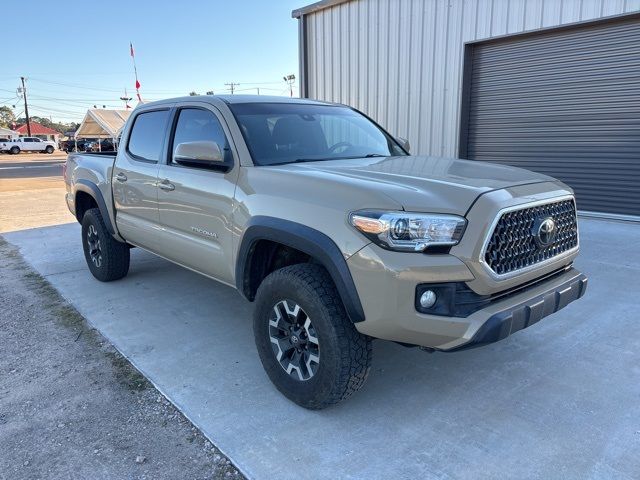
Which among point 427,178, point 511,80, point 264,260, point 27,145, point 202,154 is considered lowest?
point 264,260

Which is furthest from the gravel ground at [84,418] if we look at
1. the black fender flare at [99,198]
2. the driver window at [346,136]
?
the driver window at [346,136]

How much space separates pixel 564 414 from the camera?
2.81 meters

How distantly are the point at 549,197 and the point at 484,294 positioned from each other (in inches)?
33.3

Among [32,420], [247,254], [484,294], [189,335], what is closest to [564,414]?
[484,294]

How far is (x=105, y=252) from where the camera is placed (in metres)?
5.22

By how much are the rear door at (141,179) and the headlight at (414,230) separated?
95.7 inches

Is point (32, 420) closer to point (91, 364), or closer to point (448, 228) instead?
point (91, 364)

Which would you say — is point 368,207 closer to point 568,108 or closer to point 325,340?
point 325,340

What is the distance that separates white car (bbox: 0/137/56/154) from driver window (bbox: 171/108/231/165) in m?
54.4

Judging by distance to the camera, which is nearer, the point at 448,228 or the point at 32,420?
the point at 448,228

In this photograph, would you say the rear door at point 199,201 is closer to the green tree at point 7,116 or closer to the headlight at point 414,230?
the headlight at point 414,230

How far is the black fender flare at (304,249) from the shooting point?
8.23 feet

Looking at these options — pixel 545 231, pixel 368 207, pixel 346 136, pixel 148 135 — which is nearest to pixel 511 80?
pixel 346 136

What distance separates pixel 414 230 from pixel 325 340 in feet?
2.47
